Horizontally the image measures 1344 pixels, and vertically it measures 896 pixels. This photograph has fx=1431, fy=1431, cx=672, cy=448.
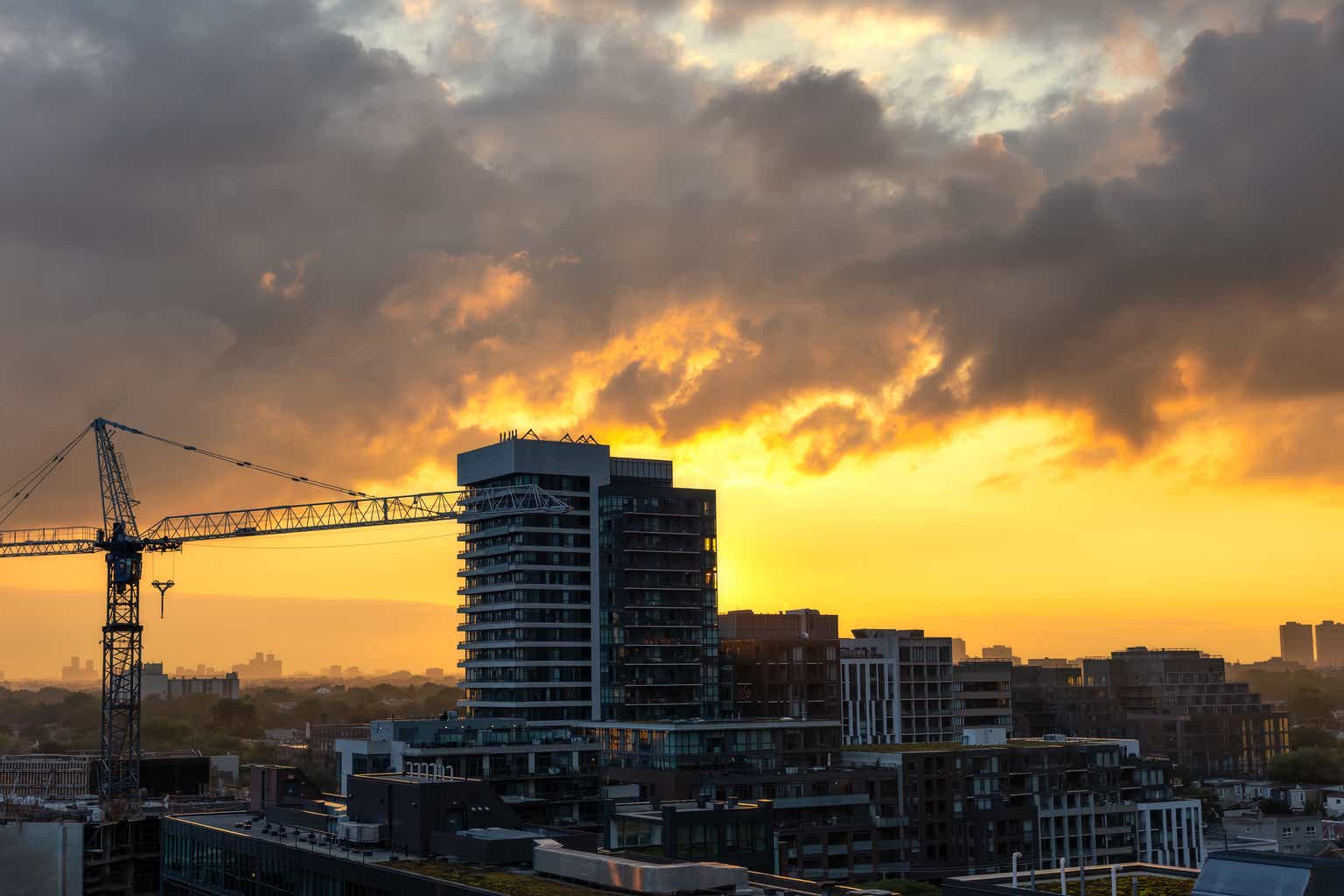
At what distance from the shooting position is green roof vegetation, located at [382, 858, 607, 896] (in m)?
91.8

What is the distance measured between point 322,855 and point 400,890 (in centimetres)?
1448

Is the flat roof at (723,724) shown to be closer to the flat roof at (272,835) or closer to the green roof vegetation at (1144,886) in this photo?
the flat roof at (272,835)

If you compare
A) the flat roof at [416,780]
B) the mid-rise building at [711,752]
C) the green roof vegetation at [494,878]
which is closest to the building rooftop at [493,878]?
the green roof vegetation at [494,878]

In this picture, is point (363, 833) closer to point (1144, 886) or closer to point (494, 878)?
point (494, 878)

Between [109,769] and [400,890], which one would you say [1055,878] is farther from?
[109,769]

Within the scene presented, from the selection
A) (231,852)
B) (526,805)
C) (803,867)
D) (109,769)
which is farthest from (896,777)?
(109,769)

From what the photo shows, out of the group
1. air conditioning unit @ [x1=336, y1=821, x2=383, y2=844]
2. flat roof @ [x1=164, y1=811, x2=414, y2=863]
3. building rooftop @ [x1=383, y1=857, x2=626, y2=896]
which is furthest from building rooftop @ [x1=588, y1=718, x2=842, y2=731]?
building rooftop @ [x1=383, y1=857, x2=626, y2=896]

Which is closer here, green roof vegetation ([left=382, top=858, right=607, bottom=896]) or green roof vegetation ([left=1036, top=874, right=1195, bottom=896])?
green roof vegetation ([left=1036, top=874, right=1195, bottom=896])

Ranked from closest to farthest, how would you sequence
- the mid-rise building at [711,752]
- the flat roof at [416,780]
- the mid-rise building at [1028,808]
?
the flat roof at [416,780], the mid-rise building at [711,752], the mid-rise building at [1028,808]

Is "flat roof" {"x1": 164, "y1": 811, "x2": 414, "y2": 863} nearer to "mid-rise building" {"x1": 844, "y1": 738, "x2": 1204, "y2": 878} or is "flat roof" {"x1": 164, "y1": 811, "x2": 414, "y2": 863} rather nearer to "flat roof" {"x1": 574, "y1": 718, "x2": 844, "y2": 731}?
"flat roof" {"x1": 574, "y1": 718, "x2": 844, "y2": 731}

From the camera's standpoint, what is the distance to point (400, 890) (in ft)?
329

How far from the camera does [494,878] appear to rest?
319ft

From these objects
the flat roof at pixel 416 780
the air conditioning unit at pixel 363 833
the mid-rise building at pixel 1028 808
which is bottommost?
the mid-rise building at pixel 1028 808

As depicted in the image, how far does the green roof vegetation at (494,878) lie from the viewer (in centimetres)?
9181
